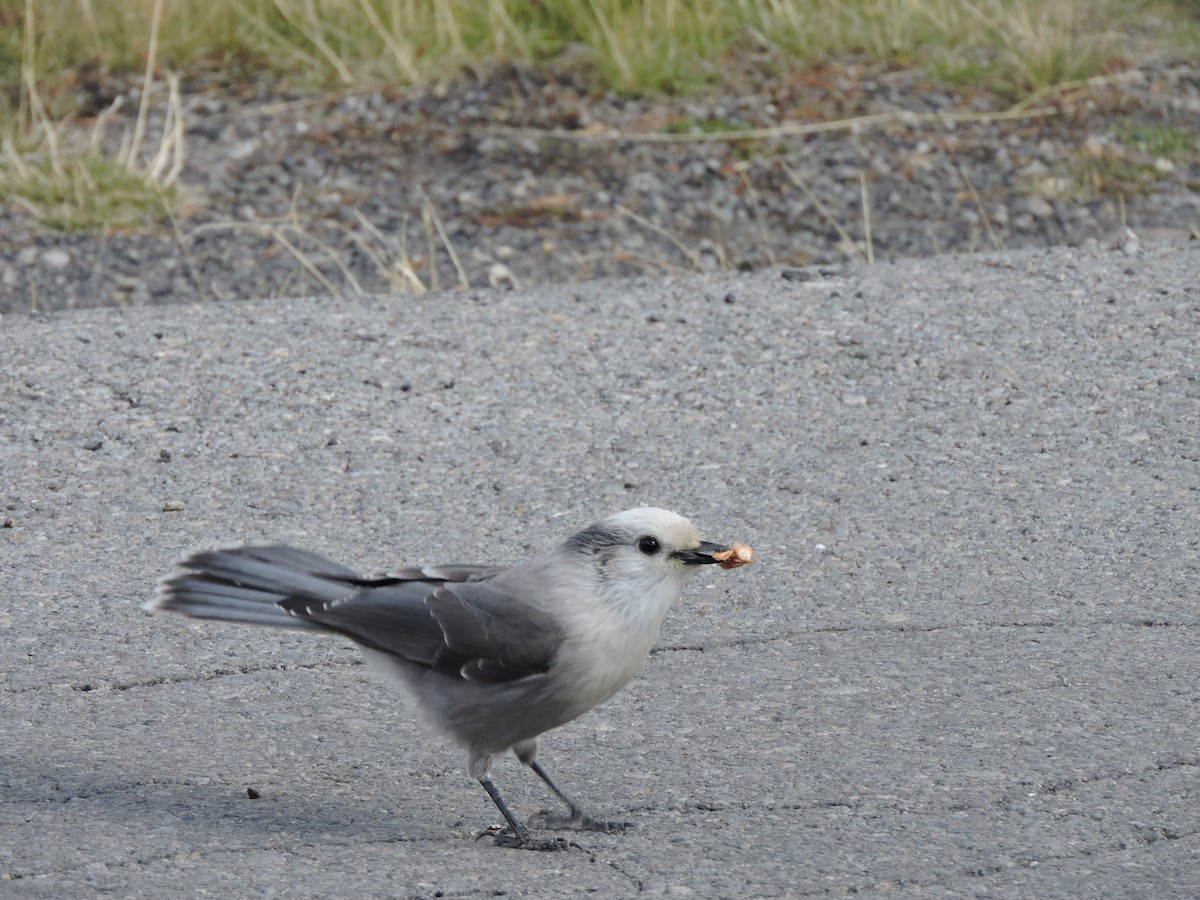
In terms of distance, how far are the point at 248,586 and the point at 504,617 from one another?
59 centimetres

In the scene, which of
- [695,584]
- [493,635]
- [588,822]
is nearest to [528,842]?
[588,822]

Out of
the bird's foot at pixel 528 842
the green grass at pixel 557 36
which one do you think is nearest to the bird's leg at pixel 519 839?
the bird's foot at pixel 528 842

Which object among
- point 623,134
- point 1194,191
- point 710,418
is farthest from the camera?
point 623,134

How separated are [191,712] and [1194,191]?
6.67 meters

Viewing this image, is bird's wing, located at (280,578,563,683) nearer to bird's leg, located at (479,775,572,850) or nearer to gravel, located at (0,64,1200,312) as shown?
bird's leg, located at (479,775,572,850)

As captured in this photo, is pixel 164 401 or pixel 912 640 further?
pixel 164 401

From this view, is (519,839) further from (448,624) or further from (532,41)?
(532,41)

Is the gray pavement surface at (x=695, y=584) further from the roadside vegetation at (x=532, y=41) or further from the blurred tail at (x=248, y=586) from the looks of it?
the roadside vegetation at (x=532, y=41)

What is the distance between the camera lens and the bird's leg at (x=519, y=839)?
3.49 m

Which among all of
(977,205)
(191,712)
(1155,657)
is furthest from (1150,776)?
(977,205)

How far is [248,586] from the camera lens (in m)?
3.72

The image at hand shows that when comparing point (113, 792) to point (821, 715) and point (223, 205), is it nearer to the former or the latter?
point (821, 715)

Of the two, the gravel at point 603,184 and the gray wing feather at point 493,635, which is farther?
the gravel at point 603,184

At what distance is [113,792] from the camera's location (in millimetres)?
3703
